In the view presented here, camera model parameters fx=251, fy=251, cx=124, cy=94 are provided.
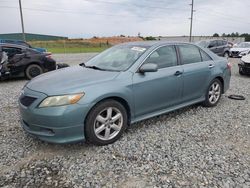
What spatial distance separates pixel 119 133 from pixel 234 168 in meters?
1.63

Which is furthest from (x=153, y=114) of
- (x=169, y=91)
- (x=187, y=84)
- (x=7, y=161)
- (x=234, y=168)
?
(x=7, y=161)

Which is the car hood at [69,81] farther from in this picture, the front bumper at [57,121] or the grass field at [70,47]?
the grass field at [70,47]

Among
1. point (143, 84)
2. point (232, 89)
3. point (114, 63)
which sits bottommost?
point (232, 89)

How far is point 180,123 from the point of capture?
457 cm

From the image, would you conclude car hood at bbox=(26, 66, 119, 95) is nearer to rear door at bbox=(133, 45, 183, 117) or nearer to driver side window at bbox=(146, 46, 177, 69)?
rear door at bbox=(133, 45, 183, 117)

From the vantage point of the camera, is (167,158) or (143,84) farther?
(143,84)

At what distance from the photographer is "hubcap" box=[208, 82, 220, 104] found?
5.44 m

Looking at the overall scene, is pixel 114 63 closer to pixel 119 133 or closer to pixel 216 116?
pixel 119 133

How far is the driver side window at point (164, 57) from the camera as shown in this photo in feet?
14.0

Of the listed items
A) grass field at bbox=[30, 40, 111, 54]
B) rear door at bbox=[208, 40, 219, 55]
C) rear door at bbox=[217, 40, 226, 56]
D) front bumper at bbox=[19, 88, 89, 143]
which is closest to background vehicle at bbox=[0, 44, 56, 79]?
front bumper at bbox=[19, 88, 89, 143]

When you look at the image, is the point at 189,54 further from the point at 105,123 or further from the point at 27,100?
the point at 27,100

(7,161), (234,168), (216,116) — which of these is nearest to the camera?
(234,168)

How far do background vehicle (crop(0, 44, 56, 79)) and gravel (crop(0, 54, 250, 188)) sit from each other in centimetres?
447

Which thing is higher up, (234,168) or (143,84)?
(143,84)
